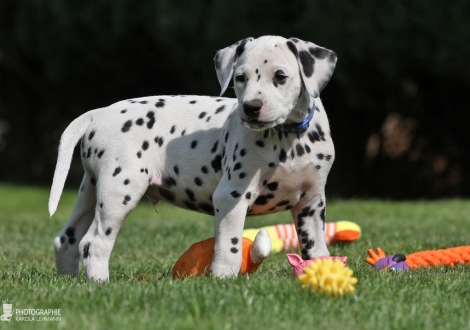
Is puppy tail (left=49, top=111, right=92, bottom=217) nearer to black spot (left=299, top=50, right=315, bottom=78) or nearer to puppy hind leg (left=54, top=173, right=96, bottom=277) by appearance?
puppy hind leg (left=54, top=173, right=96, bottom=277)

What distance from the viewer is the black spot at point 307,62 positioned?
15.7 feet

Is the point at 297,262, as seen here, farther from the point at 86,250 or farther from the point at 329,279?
the point at 86,250

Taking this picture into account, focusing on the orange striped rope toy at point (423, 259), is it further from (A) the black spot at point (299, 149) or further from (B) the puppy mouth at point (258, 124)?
(B) the puppy mouth at point (258, 124)

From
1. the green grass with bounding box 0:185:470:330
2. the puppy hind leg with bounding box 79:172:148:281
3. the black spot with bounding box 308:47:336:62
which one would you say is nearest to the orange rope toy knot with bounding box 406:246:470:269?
the green grass with bounding box 0:185:470:330

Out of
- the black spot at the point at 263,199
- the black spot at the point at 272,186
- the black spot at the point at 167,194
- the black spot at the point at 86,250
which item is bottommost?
the black spot at the point at 86,250

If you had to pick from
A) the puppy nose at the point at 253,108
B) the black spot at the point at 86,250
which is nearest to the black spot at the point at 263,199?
the puppy nose at the point at 253,108

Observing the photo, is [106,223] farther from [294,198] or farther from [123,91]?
[123,91]

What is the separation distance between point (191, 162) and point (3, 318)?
183 cm

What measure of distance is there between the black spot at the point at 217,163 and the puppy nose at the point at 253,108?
2.45 ft

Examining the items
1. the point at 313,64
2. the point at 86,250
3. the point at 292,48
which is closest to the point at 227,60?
the point at 292,48

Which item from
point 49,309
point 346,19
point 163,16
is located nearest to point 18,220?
point 163,16

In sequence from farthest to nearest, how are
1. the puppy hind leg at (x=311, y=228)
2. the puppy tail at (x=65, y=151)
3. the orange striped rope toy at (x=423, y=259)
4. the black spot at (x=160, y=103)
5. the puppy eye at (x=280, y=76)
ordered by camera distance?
the orange striped rope toy at (x=423, y=259), the black spot at (x=160, y=103), the puppy tail at (x=65, y=151), the puppy hind leg at (x=311, y=228), the puppy eye at (x=280, y=76)

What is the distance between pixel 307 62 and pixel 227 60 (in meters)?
0.57

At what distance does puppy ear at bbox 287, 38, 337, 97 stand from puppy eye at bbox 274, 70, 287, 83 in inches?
5.6
